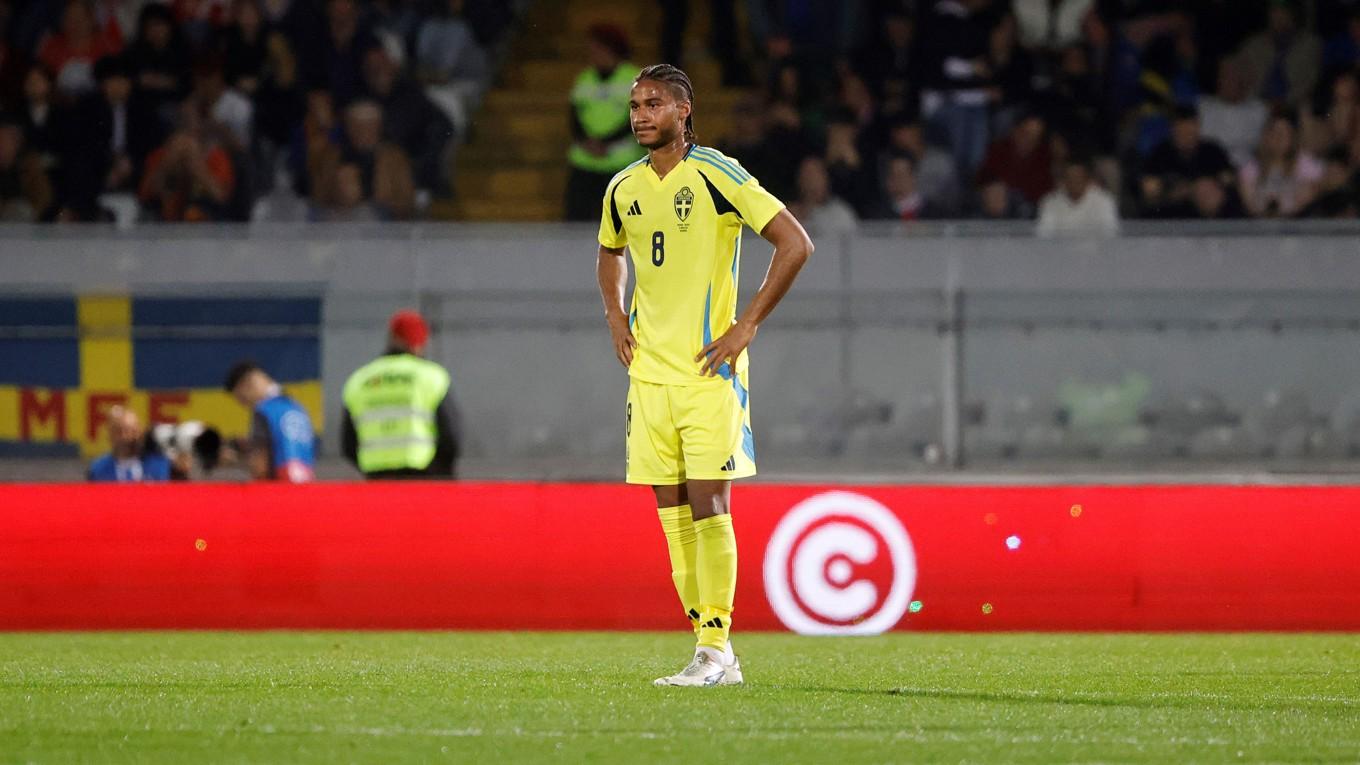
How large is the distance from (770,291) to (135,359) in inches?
313

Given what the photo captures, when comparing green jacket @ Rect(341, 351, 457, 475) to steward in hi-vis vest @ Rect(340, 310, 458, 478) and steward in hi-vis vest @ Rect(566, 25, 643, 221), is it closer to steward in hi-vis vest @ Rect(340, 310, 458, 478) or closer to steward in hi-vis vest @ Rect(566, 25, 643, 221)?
steward in hi-vis vest @ Rect(340, 310, 458, 478)

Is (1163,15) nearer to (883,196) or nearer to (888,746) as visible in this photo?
(883,196)

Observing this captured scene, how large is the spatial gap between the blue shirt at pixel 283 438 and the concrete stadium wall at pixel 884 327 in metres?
2.46

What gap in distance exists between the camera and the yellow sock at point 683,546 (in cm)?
718

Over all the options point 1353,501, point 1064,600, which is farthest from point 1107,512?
point 1353,501

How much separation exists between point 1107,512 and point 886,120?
735 cm

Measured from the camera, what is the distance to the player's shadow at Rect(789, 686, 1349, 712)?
21.5ft

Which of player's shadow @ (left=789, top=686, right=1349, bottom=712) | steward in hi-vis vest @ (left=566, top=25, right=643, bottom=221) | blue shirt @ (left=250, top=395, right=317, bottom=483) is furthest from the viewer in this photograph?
steward in hi-vis vest @ (left=566, top=25, right=643, bottom=221)

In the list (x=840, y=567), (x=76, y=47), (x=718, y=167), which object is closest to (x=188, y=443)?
(x=840, y=567)

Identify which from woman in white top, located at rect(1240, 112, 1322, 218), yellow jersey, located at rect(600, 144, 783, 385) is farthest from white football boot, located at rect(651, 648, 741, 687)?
woman in white top, located at rect(1240, 112, 1322, 218)

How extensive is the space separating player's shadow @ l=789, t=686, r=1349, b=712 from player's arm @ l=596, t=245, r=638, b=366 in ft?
4.23

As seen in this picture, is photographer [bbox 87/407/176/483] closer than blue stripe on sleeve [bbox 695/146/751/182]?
No

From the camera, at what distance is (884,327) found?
44.8 feet

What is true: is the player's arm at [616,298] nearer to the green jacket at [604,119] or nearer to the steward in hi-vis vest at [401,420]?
the steward in hi-vis vest at [401,420]
